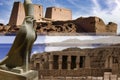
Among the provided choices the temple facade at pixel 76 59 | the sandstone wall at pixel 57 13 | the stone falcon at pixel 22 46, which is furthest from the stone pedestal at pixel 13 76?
the sandstone wall at pixel 57 13

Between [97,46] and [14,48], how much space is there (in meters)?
32.1

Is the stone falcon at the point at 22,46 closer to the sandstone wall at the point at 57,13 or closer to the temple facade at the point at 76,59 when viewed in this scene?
the temple facade at the point at 76,59

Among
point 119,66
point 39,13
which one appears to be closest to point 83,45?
point 119,66

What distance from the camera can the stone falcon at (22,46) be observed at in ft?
25.2

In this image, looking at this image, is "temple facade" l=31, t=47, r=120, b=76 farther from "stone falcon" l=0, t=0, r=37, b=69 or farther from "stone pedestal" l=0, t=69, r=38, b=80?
"stone pedestal" l=0, t=69, r=38, b=80

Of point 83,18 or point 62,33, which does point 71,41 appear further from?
point 83,18

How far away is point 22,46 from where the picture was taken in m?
7.77

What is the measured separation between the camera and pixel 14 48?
308 inches

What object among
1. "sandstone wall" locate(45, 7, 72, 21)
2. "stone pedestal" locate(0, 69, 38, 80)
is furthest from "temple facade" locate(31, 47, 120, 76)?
"sandstone wall" locate(45, 7, 72, 21)

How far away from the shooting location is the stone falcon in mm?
7691

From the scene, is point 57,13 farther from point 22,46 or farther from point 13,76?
point 13,76

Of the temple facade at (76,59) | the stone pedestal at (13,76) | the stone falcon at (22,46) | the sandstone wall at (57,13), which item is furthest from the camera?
the sandstone wall at (57,13)

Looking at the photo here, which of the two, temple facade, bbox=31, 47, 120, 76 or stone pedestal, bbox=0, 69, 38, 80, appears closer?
stone pedestal, bbox=0, 69, 38, 80

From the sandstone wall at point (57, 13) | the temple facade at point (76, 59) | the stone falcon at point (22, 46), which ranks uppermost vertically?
the sandstone wall at point (57, 13)
